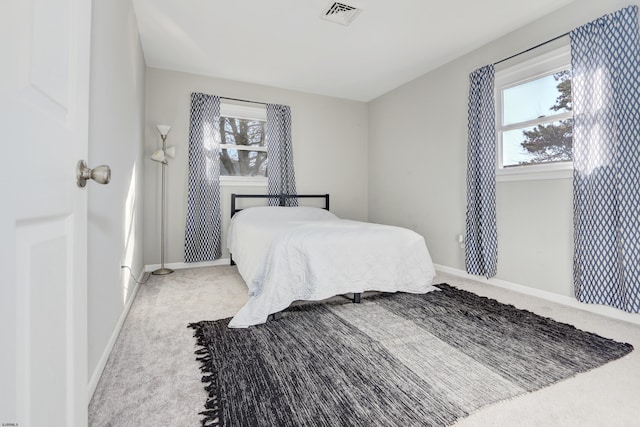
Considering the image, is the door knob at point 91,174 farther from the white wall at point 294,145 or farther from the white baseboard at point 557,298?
the white wall at point 294,145

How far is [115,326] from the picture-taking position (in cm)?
181

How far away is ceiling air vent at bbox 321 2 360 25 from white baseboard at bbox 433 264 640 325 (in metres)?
2.83

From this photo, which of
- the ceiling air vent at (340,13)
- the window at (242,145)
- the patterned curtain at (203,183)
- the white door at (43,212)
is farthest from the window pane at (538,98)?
the patterned curtain at (203,183)

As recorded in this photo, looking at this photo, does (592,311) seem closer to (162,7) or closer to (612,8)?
(612,8)

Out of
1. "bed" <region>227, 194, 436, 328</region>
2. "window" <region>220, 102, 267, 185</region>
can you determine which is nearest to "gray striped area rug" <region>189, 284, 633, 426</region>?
"bed" <region>227, 194, 436, 328</region>

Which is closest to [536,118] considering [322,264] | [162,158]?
[322,264]

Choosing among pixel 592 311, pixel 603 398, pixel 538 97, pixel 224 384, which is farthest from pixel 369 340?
pixel 538 97

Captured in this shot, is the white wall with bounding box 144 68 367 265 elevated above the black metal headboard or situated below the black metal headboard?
above

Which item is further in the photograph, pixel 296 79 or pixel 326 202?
pixel 326 202

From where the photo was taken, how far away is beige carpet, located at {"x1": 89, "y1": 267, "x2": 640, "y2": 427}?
3.84 ft

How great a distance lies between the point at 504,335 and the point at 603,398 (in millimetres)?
597

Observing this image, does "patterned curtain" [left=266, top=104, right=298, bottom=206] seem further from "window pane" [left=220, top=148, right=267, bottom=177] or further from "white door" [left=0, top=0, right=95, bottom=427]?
"white door" [left=0, top=0, right=95, bottom=427]

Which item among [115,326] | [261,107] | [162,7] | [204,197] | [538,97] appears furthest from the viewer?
[261,107]

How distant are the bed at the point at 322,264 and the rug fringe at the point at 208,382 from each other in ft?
0.85
